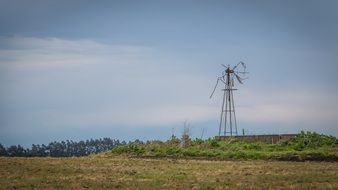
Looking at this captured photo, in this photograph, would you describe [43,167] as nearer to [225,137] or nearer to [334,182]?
[334,182]

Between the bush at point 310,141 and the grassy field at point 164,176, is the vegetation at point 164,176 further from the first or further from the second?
the bush at point 310,141

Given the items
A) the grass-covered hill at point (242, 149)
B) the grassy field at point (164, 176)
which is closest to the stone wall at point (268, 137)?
the grass-covered hill at point (242, 149)

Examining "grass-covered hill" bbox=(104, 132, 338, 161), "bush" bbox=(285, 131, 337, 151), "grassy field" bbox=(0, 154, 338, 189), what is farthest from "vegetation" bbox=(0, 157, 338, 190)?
"bush" bbox=(285, 131, 337, 151)

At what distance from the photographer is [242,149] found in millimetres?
42250

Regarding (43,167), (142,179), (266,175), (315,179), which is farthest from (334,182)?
(43,167)


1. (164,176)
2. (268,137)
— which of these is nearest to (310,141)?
(268,137)

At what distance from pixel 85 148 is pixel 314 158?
59913 mm

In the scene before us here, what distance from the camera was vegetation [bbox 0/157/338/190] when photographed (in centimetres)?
2350

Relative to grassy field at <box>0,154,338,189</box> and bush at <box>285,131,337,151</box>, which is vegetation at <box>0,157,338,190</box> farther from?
bush at <box>285,131,337,151</box>

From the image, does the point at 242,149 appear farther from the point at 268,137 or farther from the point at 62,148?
the point at 62,148

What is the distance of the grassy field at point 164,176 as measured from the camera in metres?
23.5

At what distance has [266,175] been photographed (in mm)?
26875

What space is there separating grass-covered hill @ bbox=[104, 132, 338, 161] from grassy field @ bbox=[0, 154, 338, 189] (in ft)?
21.7

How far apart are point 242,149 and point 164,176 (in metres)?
16.1
